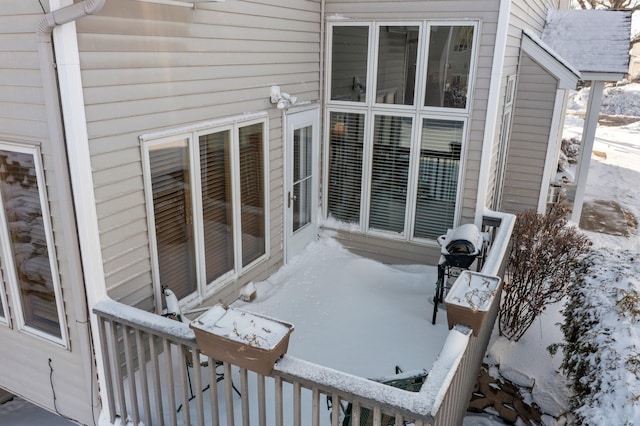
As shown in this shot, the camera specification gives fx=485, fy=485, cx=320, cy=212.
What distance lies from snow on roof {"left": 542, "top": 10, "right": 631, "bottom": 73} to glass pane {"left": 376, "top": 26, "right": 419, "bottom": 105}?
3.64 metres

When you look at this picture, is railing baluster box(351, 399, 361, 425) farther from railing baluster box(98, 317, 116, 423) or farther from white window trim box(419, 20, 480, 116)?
white window trim box(419, 20, 480, 116)

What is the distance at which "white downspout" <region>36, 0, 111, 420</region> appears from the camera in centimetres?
263

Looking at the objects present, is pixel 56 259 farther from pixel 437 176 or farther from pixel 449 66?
pixel 449 66

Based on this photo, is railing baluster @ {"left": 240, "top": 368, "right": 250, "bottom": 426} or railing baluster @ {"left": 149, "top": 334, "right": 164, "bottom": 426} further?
railing baluster @ {"left": 149, "top": 334, "right": 164, "bottom": 426}

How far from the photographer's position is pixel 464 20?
201 inches

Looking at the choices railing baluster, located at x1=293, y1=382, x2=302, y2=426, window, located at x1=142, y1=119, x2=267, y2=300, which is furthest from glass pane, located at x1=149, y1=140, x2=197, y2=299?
railing baluster, located at x1=293, y1=382, x2=302, y2=426

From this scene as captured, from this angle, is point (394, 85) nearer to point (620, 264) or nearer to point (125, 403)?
point (620, 264)

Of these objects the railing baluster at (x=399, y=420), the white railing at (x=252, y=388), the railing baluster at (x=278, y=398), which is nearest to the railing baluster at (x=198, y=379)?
the white railing at (x=252, y=388)

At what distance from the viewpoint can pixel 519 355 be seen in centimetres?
517

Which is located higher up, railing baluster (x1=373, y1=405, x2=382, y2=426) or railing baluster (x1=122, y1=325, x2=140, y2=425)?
railing baluster (x1=373, y1=405, x2=382, y2=426)

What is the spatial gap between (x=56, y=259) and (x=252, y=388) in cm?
166

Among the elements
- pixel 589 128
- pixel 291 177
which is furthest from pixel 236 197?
pixel 589 128

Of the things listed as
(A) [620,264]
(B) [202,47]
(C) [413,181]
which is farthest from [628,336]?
(B) [202,47]

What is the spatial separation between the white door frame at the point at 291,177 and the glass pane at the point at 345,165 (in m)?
0.22
